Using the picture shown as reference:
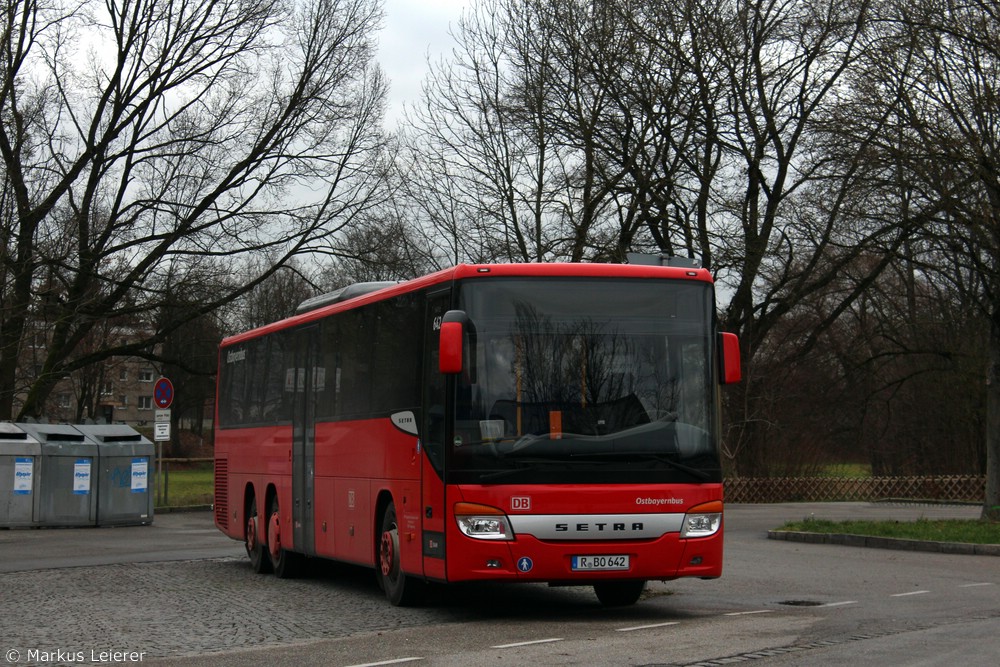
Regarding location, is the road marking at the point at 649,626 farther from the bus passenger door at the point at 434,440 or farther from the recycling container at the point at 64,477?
the recycling container at the point at 64,477

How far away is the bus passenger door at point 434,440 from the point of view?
37.1 feet

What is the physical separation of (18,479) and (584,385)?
62.3 ft

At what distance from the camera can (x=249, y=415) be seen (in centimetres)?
1834

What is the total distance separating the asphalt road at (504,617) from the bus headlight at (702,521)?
74 centimetres

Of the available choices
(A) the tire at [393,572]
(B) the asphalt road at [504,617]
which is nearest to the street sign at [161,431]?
(B) the asphalt road at [504,617]

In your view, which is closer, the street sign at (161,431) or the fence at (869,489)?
the street sign at (161,431)

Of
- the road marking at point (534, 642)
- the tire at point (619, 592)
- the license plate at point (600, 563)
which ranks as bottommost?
the road marking at point (534, 642)

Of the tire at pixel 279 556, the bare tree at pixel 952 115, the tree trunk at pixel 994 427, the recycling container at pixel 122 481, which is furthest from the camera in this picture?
the recycling container at pixel 122 481

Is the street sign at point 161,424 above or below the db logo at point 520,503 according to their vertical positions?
above

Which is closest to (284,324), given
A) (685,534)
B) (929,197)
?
(685,534)

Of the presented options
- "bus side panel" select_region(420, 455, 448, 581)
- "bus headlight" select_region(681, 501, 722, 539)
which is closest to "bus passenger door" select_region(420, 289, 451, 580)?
"bus side panel" select_region(420, 455, 448, 581)

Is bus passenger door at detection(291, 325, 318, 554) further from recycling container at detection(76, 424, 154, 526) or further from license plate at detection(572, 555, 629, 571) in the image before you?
recycling container at detection(76, 424, 154, 526)

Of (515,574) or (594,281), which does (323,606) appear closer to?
(515,574)

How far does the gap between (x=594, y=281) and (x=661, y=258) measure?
1017 mm
